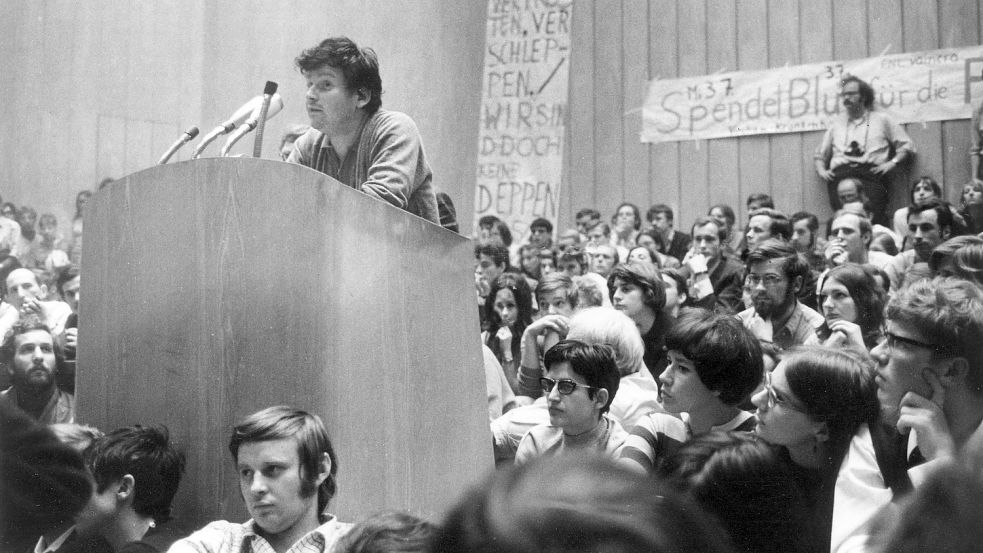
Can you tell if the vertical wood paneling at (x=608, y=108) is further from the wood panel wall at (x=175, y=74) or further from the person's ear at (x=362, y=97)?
the person's ear at (x=362, y=97)

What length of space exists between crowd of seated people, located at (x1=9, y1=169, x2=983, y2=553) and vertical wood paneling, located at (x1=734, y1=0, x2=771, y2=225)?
340 cm

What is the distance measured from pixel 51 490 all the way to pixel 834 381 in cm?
129

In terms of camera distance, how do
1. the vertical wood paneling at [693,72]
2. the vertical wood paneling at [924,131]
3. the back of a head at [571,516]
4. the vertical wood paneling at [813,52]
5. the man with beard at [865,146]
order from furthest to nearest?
the vertical wood paneling at [693,72] < the vertical wood paneling at [813,52] < the vertical wood paneling at [924,131] < the man with beard at [865,146] < the back of a head at [571,516]

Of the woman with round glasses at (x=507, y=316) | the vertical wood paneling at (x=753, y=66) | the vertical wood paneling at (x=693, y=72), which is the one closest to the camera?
the woman with round glasses at (x=507, y=316)

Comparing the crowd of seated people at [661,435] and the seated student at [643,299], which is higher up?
the seated student at [643,299]

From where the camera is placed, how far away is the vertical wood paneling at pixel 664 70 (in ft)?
27.3

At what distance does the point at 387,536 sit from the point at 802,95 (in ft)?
23.0

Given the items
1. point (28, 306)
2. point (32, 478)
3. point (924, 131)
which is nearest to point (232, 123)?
point (32, 478)

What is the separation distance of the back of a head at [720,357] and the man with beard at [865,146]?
502 cm

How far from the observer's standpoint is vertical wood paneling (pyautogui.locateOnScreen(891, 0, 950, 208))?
7184 millimetres

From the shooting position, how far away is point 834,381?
1860 millimetres

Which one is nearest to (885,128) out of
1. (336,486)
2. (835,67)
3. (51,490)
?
(835,67)

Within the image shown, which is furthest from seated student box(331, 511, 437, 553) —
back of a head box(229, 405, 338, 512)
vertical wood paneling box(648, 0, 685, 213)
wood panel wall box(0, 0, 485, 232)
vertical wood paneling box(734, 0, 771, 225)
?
vertical wood paneling box(648, 0, 685, 213)

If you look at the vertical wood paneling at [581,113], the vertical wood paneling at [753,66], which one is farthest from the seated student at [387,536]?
the vertical wood paneling at [581,113]
